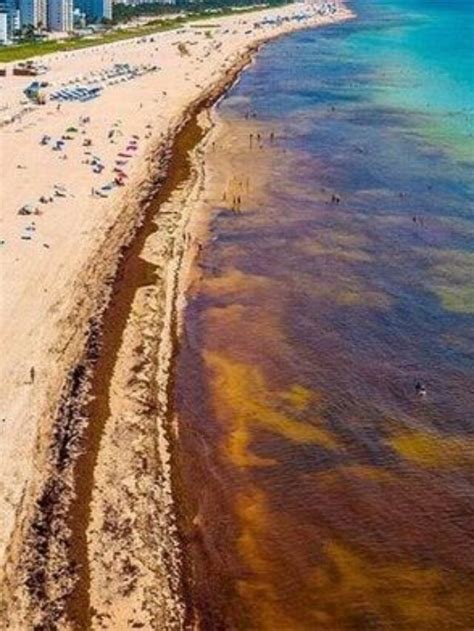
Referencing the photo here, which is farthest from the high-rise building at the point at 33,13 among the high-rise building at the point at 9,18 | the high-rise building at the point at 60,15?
the high-rise building at the point at 9,18

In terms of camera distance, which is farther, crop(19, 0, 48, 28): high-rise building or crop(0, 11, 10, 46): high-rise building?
crop(19, 0, 48, 28): high-rise building

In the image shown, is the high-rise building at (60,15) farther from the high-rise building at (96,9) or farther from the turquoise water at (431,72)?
the turquoise water at (431,72)

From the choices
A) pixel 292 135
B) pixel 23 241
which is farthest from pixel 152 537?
pixel 292 135

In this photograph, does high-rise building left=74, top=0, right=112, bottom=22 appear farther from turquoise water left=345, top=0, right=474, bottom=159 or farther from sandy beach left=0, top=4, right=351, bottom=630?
sandy beach left=0, top=4, right=351, bottom=630

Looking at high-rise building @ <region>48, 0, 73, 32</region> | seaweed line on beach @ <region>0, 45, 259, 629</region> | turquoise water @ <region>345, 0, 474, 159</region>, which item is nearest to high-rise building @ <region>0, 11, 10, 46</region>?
high-rise building @ <region>48, 0, 73, 32</region>

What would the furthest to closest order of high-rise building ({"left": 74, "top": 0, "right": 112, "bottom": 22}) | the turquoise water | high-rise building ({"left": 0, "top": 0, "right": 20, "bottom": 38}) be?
high-rise building ({"left": 74, "top": 0, "right": 112, "bottom": 22})
high-rise building ({"left": 0, "top": 0, "right": 20, "bottom": 38})
the turquoise water

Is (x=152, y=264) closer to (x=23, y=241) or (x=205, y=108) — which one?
(x=23, y=241)

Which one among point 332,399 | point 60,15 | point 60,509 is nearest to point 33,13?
point 60,15
